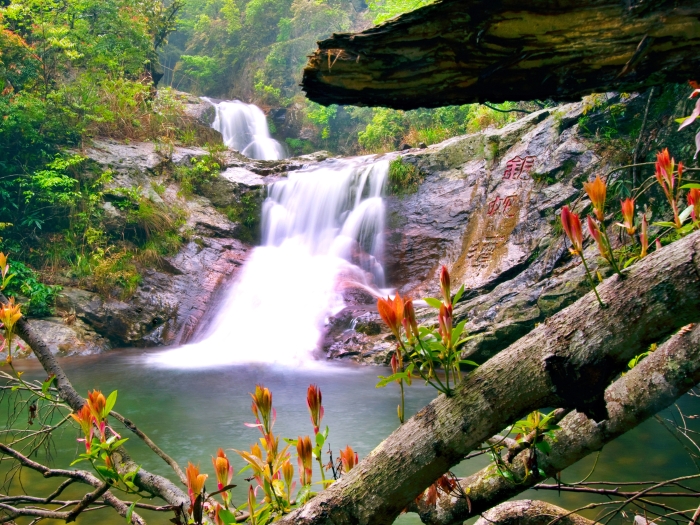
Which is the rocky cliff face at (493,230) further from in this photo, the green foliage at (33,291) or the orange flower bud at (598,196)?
the green foliage at (33,291)

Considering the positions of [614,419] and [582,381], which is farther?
[614,419]

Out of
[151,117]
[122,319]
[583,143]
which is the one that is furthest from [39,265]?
[583,143]

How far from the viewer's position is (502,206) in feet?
28.5

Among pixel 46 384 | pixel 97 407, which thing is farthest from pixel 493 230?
pixel 97 407

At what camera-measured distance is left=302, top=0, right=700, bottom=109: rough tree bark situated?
44.6 inches

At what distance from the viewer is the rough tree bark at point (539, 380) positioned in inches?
35.6

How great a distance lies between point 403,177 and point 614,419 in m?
9.75

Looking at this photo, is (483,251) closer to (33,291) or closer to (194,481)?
(194,481)

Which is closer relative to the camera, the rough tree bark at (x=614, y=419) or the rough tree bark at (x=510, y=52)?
the rough tree bark at (x=510, y=52)

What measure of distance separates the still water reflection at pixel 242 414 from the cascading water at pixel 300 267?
2.88 feet

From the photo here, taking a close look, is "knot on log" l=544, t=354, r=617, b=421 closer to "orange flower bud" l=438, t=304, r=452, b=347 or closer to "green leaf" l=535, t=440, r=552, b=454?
"orange flower bud" l=438, t=304, r=452, b=347

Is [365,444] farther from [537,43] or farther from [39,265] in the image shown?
[39,265]

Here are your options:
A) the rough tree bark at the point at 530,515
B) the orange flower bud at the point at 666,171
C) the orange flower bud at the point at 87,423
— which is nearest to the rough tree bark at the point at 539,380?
the orange flower bud at the point at 666,171

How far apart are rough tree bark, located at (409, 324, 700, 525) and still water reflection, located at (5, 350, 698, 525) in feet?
6.52
